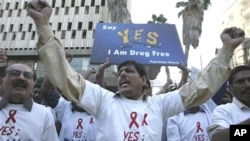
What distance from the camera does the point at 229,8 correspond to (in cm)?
3731

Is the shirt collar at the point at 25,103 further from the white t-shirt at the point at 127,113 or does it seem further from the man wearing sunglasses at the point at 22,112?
the white t-shirt at the point at 127,113

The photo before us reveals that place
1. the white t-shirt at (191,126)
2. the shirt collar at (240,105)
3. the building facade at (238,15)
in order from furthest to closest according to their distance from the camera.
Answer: the building facade at (238,15), the white t-shirt at (191,126), the shirt collar at (240,105)

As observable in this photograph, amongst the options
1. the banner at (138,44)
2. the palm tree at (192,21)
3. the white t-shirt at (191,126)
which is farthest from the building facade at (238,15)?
the white t-shirt at (191,126)

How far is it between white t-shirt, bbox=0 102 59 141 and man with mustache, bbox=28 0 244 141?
0.55 meters

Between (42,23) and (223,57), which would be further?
(223,57)

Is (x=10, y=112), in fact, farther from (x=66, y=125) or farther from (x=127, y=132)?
(x=66, y=125)

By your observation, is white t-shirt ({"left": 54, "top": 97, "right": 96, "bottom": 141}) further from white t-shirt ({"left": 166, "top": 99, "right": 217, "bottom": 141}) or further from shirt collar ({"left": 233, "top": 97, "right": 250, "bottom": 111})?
shirt collar ({"left": 233, "top": 97, "right": 250, "bottom": 111})

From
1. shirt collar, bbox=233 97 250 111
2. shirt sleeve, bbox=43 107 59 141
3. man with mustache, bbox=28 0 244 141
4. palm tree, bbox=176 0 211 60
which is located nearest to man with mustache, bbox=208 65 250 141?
shirt collar, bbox=233 97 250 111

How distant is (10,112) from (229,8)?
37.2 metres

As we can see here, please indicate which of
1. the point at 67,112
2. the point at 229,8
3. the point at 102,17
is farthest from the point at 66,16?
the point at 67,112

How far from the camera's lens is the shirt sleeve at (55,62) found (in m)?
2.36

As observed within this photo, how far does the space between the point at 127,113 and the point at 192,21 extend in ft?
59.2

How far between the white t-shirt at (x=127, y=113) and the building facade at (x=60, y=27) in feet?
94.6

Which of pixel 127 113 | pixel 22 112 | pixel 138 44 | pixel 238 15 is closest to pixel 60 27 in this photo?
pixel 238 15
